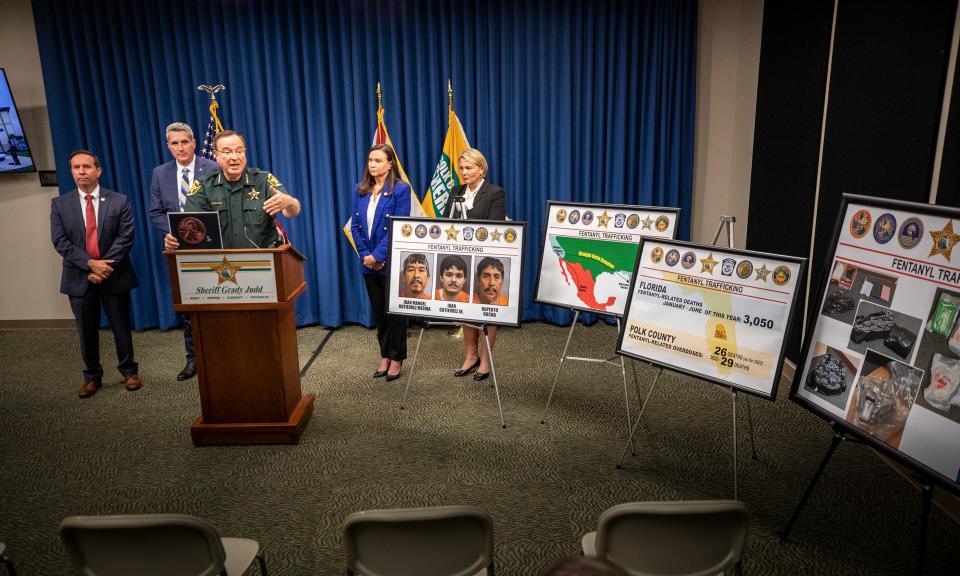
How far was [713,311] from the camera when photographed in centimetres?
283

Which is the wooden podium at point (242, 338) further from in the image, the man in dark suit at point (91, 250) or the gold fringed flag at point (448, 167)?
the gold fringed flag at point (448, 167)

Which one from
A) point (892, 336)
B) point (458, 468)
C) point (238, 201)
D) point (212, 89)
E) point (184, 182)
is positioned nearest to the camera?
point (892, 336)

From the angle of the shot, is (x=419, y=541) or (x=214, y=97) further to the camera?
(x=214, y=97)

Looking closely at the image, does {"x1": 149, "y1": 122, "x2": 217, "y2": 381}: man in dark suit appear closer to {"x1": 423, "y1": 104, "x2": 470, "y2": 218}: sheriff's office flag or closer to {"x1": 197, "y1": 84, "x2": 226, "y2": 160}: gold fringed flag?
{"x1": 197, "y1": 84, "x2": 226, "y2": 160}: gold fringed flag

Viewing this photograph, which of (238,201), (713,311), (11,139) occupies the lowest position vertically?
(713,311)

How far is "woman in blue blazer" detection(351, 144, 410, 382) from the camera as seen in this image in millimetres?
4180

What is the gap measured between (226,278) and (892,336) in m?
3.01

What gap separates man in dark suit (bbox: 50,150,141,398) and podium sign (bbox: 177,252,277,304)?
51.4 inches

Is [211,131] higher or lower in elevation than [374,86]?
lower

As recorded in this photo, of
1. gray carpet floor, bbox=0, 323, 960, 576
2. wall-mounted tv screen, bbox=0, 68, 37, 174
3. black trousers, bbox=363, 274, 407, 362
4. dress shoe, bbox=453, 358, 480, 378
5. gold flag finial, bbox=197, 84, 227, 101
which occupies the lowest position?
gray carpet floor, bbox=0, 323, 960, 576

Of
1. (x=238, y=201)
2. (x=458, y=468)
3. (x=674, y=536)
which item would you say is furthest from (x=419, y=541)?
(x=238, y=201)

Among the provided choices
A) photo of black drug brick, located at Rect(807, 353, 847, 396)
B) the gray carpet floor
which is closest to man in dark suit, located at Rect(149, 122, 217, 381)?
the gray carpet floor

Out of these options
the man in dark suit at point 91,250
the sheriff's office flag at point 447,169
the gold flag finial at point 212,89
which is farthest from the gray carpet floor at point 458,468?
the gold flag finial at point 212,89

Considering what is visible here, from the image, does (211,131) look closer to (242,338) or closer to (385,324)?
(385,324)
